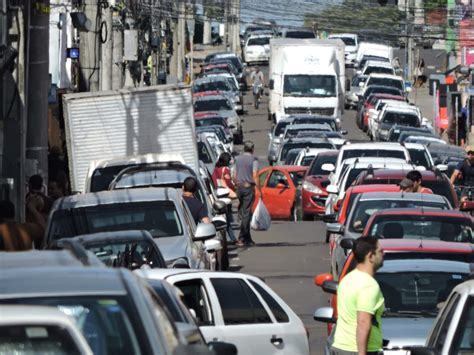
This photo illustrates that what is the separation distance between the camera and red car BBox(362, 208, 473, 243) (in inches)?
666

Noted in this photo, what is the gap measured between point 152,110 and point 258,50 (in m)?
66.3

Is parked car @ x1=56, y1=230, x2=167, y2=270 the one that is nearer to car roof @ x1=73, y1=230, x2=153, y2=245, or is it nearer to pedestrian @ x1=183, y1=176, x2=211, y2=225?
car roof @ x1=73, y1=230, x2=153, y2=245

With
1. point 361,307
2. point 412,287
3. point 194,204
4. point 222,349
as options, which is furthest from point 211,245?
point 222,349

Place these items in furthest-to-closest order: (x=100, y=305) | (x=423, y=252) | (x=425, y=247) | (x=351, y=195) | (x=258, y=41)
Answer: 1. (x=258, y=41)
2. (x=351, y=195)
3. (x=425, y=247)
4. (x=423, y=252)
5. (x=100, y=305)

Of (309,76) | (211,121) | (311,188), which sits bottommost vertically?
(211,121)

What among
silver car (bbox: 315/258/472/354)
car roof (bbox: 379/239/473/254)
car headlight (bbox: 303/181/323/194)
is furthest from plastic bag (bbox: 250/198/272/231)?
silver car (bbox: 315/258/472/354)

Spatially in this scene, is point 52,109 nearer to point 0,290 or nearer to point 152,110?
point 152,110

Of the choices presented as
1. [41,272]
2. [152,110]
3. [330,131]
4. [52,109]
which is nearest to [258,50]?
[330,131]

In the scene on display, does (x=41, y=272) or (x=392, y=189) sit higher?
(x=41, y=272)

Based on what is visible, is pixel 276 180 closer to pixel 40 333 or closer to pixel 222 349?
pixel 222 349

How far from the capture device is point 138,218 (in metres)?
17.1

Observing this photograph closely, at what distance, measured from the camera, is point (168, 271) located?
12297 mm

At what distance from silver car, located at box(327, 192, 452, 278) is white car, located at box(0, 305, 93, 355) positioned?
12.5 m

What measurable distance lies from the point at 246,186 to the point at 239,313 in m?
14.2
